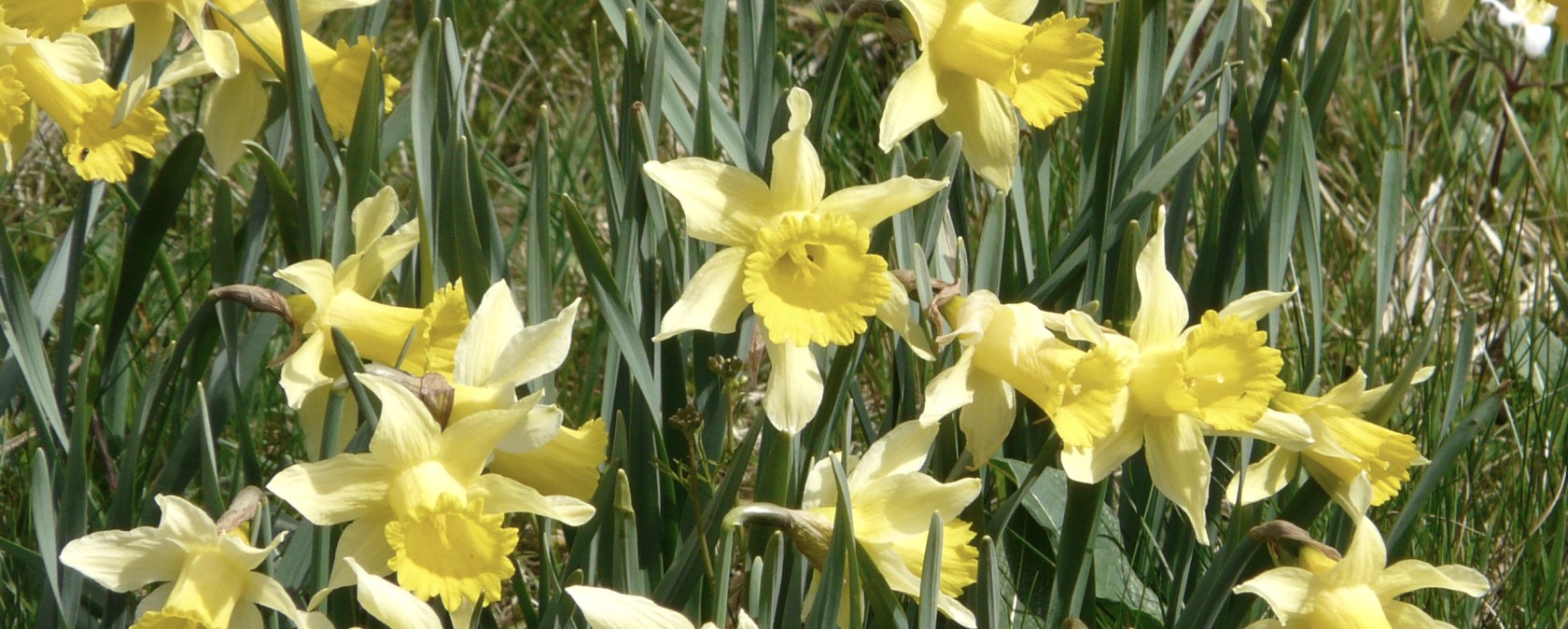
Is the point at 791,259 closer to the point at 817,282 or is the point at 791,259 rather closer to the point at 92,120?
the point at 817,282

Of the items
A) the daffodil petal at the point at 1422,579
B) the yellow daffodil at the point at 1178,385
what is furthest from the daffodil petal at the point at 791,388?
the daffodil petal at the point at 1422,579

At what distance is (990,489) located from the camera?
187cm

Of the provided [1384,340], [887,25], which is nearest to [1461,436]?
[887,25]

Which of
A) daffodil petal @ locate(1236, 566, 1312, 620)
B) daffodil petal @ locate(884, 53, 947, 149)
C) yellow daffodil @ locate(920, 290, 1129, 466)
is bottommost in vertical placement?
daffodil petal @ locate(1236, 566, 1312, 620)

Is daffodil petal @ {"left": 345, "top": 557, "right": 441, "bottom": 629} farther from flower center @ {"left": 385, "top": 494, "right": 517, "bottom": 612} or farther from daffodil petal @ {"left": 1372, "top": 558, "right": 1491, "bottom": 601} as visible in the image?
daffodil petal @ {"left": 1372, "top": 558, "right": 1491, "bottom": 601}

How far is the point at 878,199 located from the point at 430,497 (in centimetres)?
48

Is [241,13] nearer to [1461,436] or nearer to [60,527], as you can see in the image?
[60,527]

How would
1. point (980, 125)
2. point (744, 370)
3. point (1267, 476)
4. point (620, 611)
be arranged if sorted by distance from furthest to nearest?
point (744, 370) → point (980, 125) → point (1267, 476) → point (620, 611)

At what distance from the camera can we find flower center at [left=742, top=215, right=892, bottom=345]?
1.26 metres

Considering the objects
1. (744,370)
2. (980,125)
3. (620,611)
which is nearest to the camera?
(620,611)

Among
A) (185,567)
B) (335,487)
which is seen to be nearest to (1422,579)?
(335,487)

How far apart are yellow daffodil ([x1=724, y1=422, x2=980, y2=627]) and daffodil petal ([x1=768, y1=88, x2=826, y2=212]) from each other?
24cm

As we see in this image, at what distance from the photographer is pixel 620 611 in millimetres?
1121

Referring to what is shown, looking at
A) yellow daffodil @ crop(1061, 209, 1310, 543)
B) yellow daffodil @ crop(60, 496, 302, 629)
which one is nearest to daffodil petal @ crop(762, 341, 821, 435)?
yellow daffodil @ crop(1061, 209, 1310, 543)
